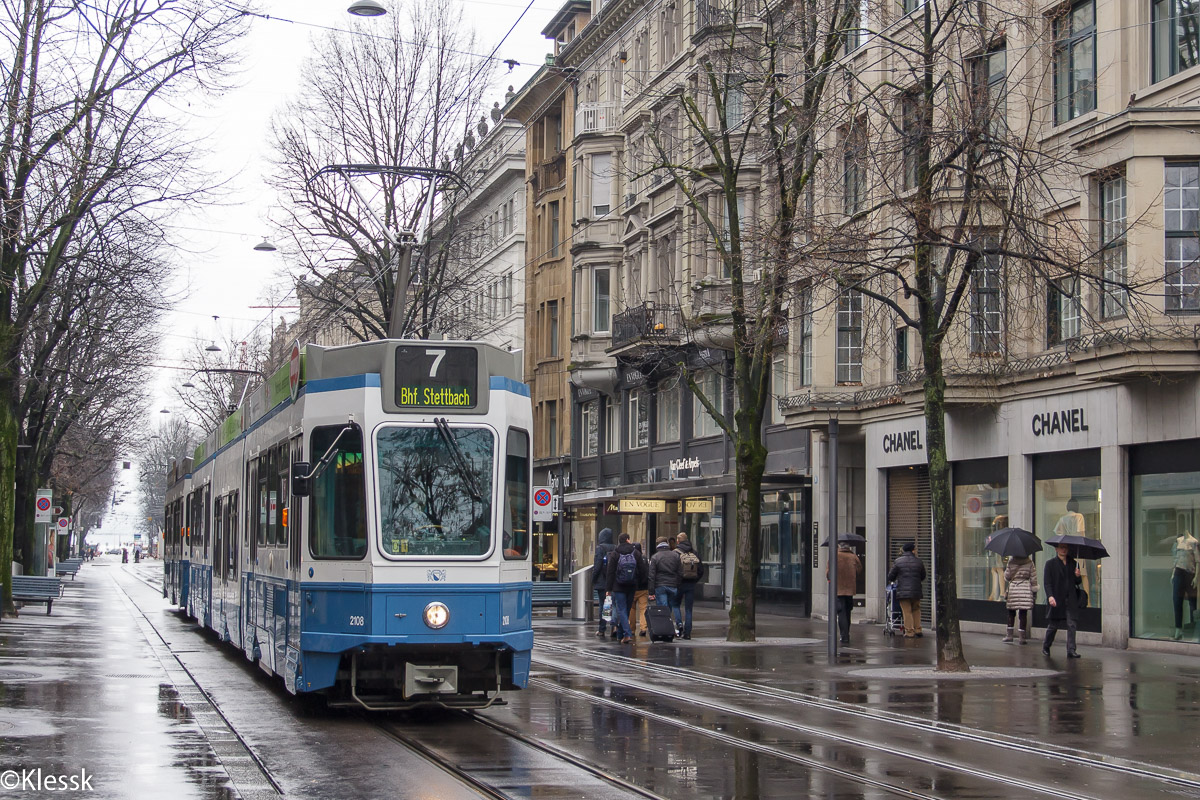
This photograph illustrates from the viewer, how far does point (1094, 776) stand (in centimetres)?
1130

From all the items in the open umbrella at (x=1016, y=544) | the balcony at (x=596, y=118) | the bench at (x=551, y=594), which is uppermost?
the balcony at (x=596, y=118)

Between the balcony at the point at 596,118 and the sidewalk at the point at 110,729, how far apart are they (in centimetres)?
3019

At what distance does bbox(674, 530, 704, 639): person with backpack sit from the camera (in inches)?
1049

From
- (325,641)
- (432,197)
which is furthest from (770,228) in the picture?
(432,197)

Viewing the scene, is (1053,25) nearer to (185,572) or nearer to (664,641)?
(664,641)

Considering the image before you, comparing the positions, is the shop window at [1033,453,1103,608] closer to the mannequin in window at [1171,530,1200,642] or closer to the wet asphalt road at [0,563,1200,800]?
the mannequin in window at [1171,530,1200,642]

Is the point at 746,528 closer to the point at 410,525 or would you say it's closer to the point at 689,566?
the point at 689,566

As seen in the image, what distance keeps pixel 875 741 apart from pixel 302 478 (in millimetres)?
5313

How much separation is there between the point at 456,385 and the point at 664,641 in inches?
541

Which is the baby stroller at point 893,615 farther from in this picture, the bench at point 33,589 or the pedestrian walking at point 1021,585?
the bench at point 33,589

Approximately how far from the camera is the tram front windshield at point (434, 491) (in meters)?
13.5

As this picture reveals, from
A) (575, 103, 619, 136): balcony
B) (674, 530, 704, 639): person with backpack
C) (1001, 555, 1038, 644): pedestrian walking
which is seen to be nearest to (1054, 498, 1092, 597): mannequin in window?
(1001, 555, 1038, 644): pedestrian walking

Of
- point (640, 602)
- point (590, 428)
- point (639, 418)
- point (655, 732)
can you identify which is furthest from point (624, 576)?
point (590, 428)

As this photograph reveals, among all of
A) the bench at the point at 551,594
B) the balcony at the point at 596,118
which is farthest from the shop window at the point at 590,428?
the bench at the point at 551,594
